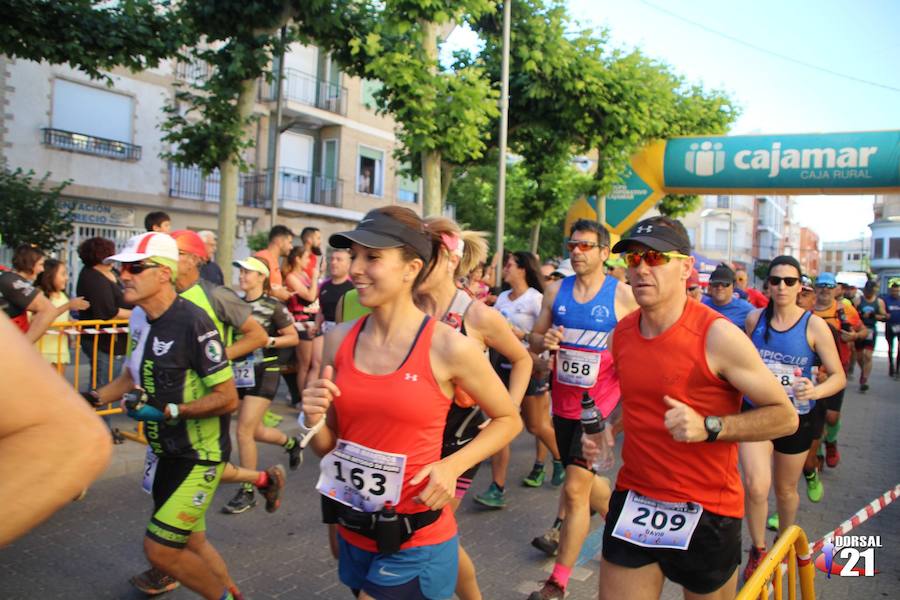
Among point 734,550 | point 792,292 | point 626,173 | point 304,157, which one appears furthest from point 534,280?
point 304,157

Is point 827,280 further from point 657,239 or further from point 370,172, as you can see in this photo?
point 370,172

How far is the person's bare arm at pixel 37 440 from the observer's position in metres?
0.97

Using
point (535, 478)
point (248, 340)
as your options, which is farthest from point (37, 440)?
point (535, 478)

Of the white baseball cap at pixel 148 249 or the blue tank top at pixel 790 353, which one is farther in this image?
the blue tank top at pixel 790 353

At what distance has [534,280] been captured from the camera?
6.61 m

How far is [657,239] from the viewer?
112 inches

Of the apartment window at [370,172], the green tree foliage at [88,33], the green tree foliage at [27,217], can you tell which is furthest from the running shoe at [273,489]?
the apartment window at [370,172]

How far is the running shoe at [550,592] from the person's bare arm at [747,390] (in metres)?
1.78

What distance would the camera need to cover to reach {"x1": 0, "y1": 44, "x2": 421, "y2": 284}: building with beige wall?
19.2 meters

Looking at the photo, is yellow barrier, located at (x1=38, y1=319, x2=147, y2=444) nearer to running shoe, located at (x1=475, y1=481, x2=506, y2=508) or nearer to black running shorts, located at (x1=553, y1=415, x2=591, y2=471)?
running shoe, located at (x1=475, y1=481, x2=506, y2=508)

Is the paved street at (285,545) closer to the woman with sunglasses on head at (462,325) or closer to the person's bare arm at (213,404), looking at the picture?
the woman with sunglasses on head at (462,325)

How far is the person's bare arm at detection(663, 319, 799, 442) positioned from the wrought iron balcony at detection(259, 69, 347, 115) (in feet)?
82.8

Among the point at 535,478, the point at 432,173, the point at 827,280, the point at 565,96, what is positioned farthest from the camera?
the point at 565,96

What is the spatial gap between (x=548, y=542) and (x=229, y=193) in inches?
A: 334
